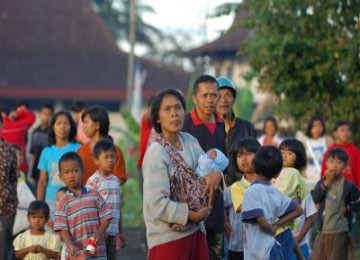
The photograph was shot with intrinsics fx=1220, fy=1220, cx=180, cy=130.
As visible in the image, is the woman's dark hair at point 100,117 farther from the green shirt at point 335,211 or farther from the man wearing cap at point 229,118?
the green shirt at point 335,211

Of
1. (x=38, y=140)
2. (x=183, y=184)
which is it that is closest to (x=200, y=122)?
(x=183, y=184)

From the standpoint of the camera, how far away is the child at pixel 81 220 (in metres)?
10.2

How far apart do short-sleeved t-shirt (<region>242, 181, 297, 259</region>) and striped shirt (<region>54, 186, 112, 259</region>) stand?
5.21 feet

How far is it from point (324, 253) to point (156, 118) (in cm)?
565

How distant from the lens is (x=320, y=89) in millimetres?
18750

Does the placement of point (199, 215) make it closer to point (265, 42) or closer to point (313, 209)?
point (313, 209)

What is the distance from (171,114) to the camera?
8.21 metres

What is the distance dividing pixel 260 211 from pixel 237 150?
1.24 m

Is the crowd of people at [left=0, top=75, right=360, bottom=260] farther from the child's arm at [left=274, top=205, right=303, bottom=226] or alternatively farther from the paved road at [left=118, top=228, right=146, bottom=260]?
the paved road at [left=118, top=228, right=146, bottom=260]

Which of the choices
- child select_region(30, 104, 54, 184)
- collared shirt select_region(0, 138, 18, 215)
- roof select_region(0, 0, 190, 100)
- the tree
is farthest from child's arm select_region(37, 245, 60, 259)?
the tree

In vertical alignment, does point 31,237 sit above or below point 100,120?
below

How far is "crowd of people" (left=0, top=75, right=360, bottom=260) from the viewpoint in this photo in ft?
26.7

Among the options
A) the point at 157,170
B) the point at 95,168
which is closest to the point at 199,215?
the point at 157,170

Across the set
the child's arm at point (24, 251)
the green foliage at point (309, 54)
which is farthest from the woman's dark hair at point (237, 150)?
the green foliage at point (309, 54)
